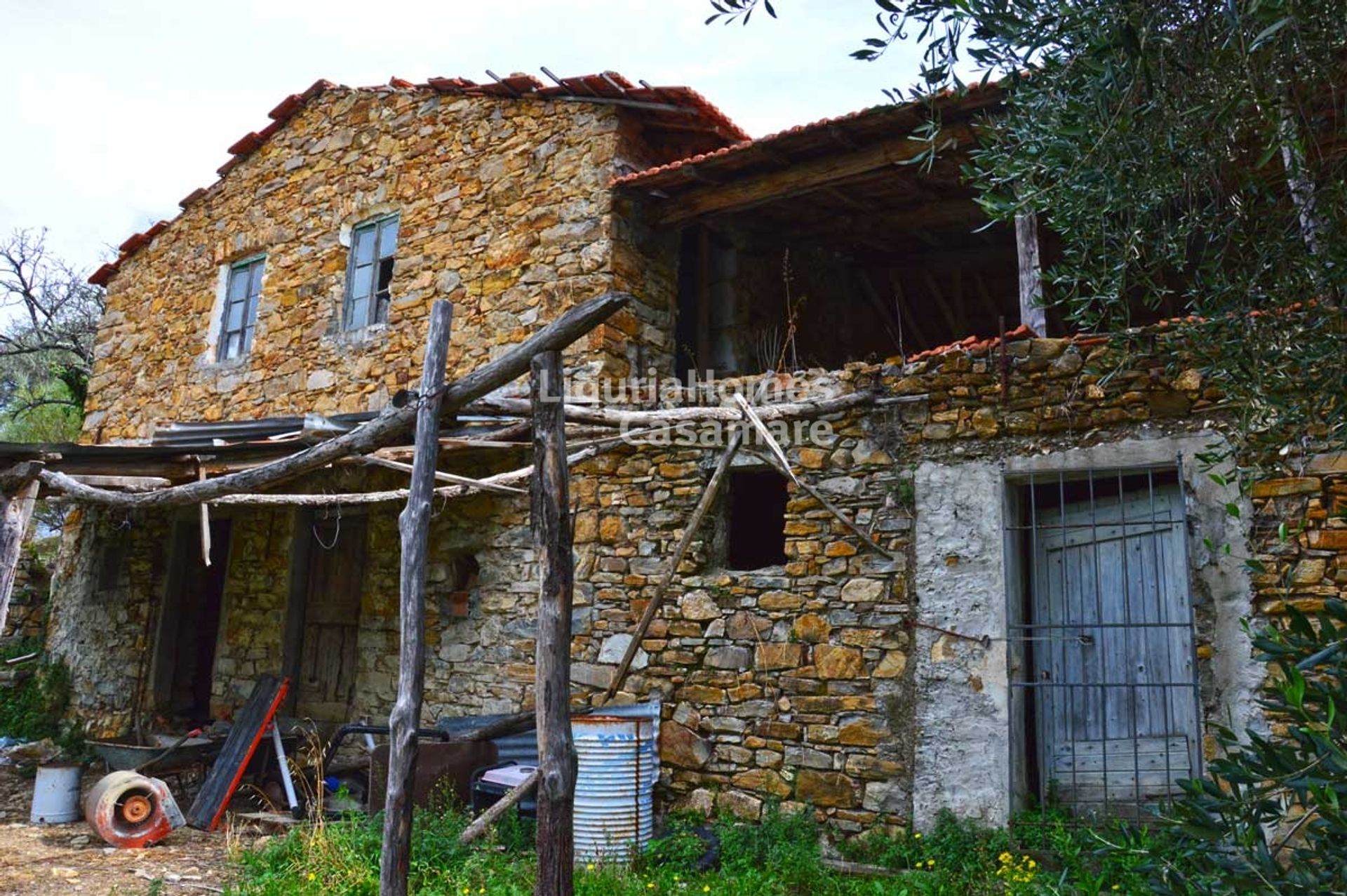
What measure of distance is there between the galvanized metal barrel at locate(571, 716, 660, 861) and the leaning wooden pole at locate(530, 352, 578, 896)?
5.92 ft

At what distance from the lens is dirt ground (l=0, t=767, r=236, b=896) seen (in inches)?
214

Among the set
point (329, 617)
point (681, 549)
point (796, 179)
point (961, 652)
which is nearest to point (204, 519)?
point (329, 617)

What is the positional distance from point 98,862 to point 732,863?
3.92 metres

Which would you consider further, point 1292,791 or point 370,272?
point 370,272

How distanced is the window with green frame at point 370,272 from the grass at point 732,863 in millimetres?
4672

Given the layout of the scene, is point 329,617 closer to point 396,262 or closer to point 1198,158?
point 396,262

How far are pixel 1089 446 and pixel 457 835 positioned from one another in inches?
161

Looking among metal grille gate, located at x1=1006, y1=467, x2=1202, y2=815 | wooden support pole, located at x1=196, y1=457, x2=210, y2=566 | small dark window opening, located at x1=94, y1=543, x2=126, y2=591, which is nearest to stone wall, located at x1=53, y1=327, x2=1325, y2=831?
metal grille gate, located at x1=1006, y1=467, x2=1202, y2=815

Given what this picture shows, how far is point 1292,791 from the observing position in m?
2.31

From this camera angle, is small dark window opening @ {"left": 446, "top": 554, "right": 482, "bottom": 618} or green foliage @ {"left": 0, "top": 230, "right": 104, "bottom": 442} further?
green foliage @ {"left": 0, "top": 230, "right": 104, "bottom": 442}

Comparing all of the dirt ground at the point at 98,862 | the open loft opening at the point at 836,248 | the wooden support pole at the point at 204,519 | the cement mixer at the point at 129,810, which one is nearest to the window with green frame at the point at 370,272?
the wooden support pole at the point at 204,519

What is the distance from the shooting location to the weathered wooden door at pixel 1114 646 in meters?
5.12

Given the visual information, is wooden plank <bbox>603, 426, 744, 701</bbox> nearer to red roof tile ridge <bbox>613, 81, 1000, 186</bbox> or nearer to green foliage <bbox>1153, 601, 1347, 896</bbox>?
red roof tile ridge <bbox>613, 81, 1000, 186</bbox>

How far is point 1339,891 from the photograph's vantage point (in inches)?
81.5
